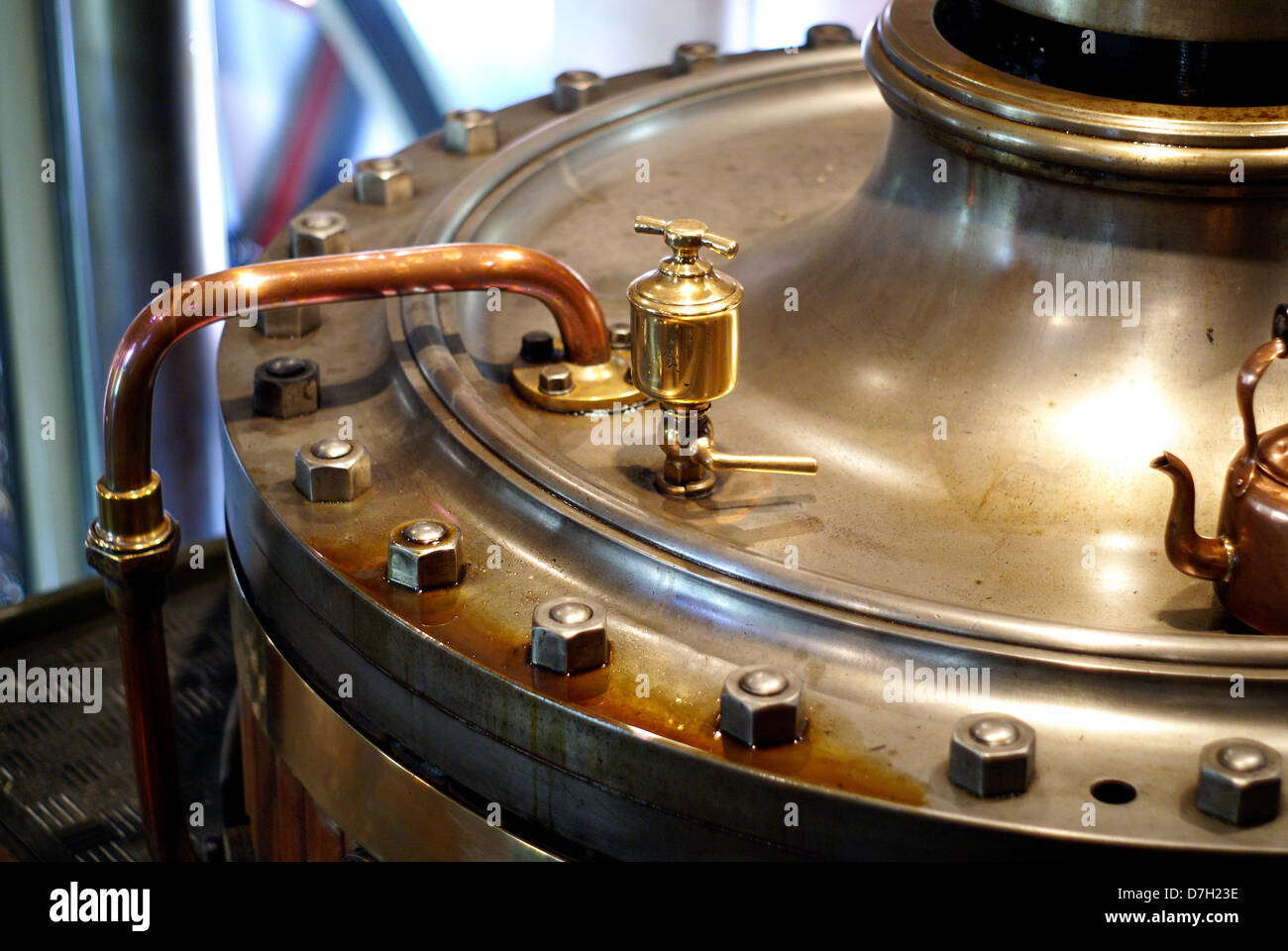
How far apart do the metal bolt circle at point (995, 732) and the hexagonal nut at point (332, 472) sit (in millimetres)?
778

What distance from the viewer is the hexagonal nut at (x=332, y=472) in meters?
1.83

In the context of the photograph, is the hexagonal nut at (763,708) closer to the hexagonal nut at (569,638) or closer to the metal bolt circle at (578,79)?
the hexagonal nut at (569,638)

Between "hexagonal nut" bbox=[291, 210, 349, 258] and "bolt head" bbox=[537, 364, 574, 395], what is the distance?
48 cm

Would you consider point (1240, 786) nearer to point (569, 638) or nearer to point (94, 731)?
point (569, 638)

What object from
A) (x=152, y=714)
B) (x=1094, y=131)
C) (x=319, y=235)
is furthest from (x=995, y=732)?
(x=319, y=235)

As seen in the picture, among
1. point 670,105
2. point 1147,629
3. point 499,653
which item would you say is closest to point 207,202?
point 670,105

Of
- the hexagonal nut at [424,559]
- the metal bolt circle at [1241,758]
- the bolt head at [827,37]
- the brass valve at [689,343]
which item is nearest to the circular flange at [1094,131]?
the brass valve at [689,343]

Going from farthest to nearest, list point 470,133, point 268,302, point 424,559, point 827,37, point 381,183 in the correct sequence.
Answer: point 827,37 < point 470,133 < point 381,183 < point 268,302 < point 424,559

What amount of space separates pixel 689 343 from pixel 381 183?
96cm

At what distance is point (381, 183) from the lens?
253cm

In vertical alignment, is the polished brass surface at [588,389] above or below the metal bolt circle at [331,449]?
above

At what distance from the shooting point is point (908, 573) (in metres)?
1.74

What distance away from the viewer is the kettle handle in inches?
61.9

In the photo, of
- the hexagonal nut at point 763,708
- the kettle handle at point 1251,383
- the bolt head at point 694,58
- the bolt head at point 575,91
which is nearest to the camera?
the hexagonal nut at point 763,708
